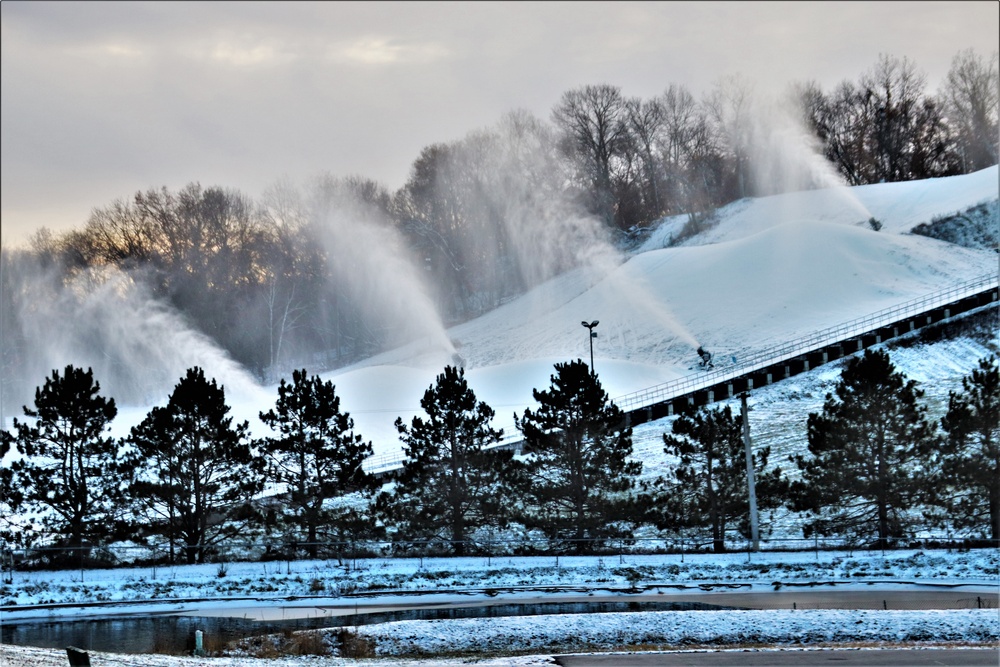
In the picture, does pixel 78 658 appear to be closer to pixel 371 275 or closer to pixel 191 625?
pixel 191 625

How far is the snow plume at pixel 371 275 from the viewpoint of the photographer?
436 feet

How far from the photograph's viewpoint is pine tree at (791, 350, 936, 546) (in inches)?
1898

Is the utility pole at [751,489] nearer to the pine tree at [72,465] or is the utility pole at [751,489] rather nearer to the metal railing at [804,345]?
the pine tree at [72,465]

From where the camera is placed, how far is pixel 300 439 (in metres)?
50.5

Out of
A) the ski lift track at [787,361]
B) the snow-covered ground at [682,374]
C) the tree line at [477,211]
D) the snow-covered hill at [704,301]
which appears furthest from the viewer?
the tree line at [477,211]

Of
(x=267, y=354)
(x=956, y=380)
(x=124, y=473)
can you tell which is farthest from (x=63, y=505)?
(x=267, y=354)

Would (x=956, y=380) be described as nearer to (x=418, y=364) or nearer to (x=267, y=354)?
(x=418, y=364)

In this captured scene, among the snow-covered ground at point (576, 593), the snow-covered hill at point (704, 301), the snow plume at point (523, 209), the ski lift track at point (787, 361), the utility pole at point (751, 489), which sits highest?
the snow plume at point (523, 209)

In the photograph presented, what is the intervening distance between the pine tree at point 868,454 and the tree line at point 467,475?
8cm

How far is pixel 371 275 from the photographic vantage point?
443 feet

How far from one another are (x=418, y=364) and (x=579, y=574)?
67.2m

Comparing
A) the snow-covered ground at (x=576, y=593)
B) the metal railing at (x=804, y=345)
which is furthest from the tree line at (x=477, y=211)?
the snow-covered ground at (x=576, y=593)

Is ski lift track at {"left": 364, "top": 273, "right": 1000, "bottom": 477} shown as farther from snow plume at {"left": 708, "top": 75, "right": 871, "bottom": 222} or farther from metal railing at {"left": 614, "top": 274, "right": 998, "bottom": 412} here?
snow plume at {"left": 708, "top": 75, "right": 871, "bottom": 222}

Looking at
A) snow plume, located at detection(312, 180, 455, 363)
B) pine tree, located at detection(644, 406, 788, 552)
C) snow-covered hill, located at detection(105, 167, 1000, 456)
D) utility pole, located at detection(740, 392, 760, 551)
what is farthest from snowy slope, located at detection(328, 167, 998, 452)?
utility pole, located at detection(740, 392, 760, 551)
